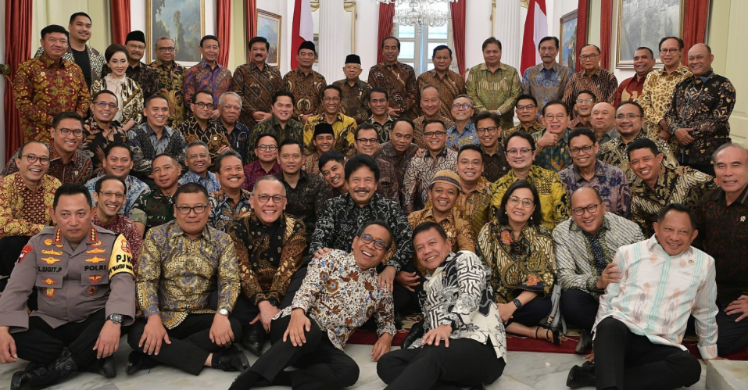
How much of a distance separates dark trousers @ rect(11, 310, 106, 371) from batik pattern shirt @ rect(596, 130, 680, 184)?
11.3ft

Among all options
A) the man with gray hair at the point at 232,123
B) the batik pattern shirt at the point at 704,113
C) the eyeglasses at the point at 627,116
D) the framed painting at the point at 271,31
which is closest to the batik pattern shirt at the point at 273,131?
the man with gray hair at the point at 232,123

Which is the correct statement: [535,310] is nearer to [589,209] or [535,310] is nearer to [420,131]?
[589,209]

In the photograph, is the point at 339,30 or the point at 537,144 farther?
the point at 339,30

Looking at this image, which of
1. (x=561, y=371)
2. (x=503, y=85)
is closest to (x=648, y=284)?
(x=561, y=371)

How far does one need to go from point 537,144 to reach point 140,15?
5.92 meters

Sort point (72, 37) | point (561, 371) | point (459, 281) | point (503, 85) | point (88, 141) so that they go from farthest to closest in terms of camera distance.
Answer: point (503, 85)
point (72, 37)
point (88, 141)
point (561, 371)
point (459, 281)

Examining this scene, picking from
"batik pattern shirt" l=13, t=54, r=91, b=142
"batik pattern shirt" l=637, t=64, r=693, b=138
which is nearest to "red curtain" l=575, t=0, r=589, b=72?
"batik pattern shirt" l=637, t=64, r=693, b=138

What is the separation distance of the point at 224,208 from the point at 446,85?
3.21m

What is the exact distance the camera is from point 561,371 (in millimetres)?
3133

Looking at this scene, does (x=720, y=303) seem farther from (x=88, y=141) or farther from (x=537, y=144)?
(x=88, y=141)

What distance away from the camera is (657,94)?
536cm

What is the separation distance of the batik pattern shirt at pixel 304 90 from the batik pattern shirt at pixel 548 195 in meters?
2.79

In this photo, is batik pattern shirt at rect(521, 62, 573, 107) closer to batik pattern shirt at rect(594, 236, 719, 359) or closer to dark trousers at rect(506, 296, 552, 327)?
dark trousers at rect(506, 296, 552, 327)

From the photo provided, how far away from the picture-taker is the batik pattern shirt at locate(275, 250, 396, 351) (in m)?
3.13
